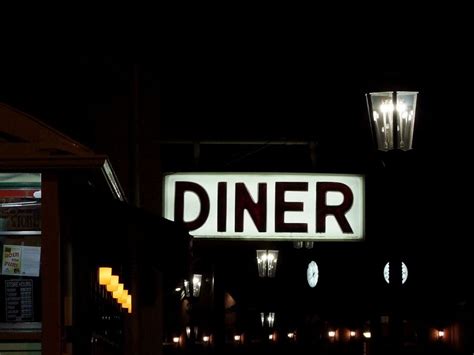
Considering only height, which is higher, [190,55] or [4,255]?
[190,55]

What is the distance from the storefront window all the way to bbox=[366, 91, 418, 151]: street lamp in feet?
14.3

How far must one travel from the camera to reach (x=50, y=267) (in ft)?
23.6

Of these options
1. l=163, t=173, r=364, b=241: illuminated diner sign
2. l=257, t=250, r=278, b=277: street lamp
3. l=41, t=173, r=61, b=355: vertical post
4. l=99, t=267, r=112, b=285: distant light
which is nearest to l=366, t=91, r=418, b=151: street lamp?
l=163, t=173, r=364, b=241: illuminated diner sign

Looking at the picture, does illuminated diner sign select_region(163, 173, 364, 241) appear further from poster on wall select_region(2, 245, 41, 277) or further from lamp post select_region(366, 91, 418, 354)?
poster on wall select_region(2, 245, 41, 277)

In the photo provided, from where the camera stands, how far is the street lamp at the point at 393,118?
35.4ft

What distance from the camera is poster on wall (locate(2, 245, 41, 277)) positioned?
7.62 meters

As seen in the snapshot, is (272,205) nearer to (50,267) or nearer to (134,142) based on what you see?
(134,142)

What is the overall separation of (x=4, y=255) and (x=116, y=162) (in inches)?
243

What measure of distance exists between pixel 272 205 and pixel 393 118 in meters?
3.13

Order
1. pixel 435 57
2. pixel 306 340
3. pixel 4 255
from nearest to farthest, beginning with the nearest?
pixel 4 255, pixel 435 57, pixel 306 340

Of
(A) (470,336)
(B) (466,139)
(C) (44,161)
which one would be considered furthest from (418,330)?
(C) (44,161)

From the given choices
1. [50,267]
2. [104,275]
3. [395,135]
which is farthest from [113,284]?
[50,267]

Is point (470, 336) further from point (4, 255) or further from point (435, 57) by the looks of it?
point (4, 255)

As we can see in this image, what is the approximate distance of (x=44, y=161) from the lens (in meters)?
7.07
